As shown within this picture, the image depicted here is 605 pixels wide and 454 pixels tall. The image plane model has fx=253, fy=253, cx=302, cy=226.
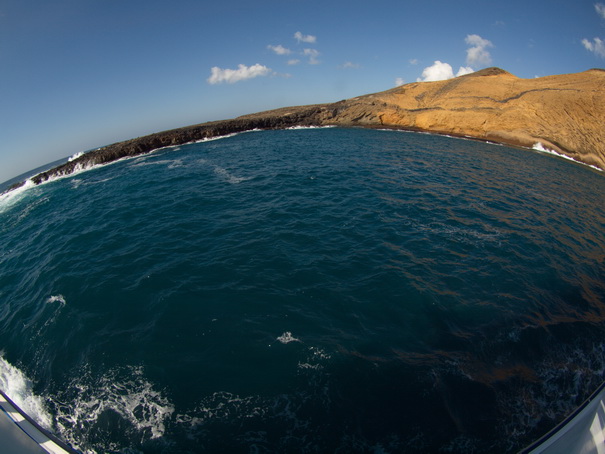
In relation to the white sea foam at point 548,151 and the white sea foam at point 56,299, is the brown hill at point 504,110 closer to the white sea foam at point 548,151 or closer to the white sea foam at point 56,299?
the white sea foam at point 548,151

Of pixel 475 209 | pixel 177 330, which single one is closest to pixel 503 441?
pixel 177 330

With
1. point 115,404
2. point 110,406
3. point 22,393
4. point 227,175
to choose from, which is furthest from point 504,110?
point 22,393

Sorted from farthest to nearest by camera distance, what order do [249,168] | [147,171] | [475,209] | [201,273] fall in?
[147,171] < [249,168] < [475,209] < [201,273]

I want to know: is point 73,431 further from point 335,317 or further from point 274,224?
point 274,224

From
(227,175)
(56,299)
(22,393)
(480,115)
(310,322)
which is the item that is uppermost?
(480,115)

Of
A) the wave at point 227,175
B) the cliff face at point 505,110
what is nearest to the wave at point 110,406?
the wave at point 227,175

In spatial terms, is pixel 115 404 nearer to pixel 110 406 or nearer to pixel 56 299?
pixel 110 406

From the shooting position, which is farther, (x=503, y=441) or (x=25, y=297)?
(x=25, y=297)
